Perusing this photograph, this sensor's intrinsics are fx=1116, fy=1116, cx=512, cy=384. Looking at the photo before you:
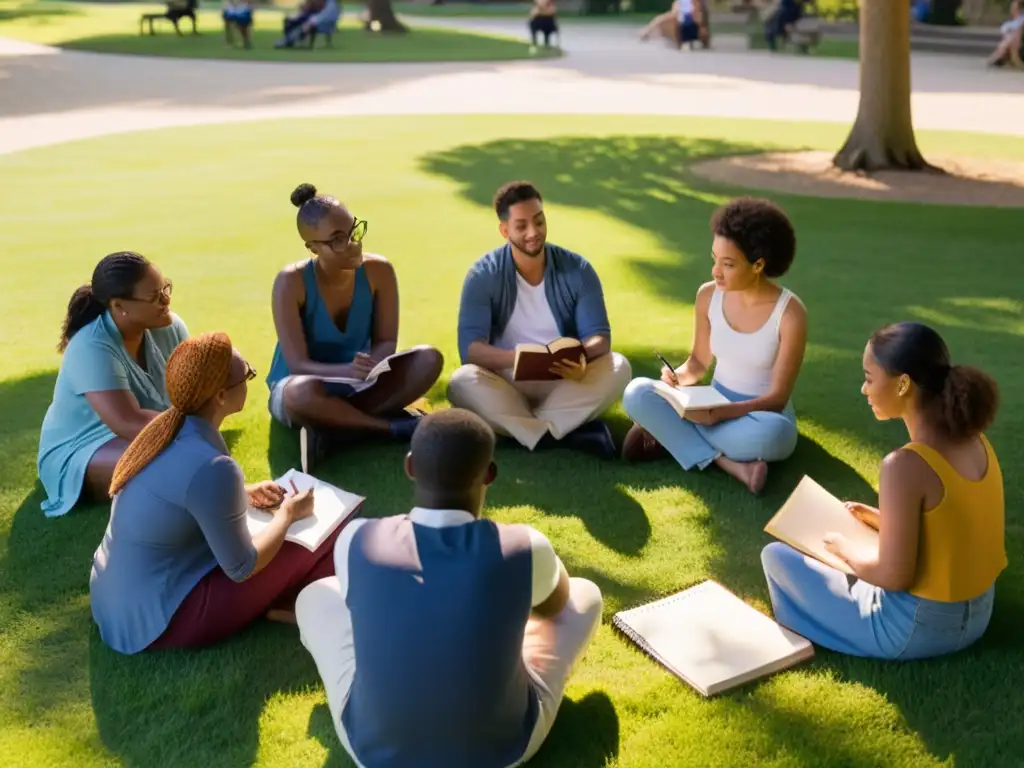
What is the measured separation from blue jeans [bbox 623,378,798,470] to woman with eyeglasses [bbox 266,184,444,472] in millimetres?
1132

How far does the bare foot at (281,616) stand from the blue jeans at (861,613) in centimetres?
179

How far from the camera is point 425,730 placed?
10.1ft

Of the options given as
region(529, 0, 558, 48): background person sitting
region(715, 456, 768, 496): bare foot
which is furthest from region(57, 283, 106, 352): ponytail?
region(529, 0, 558, 48): background person sitting

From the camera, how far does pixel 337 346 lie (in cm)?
608

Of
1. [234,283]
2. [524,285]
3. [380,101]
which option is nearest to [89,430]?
[524,285]

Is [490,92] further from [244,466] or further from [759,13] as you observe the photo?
[759,13]

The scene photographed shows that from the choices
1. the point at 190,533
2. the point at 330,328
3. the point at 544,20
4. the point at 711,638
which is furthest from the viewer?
the point at 544,20

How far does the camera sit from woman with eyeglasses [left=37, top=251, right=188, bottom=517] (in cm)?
482

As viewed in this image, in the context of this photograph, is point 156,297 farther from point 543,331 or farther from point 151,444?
point 543,331

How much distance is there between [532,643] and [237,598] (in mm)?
1159

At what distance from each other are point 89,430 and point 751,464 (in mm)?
3139

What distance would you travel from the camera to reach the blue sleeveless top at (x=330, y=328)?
593 cm

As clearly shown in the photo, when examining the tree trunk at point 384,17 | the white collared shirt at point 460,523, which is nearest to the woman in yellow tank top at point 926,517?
the white collared shirt at point 460,523

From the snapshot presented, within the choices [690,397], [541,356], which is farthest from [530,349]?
[690,397]
